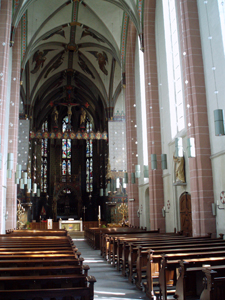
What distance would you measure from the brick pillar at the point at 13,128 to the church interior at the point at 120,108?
0.20 ft

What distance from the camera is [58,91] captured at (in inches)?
1368

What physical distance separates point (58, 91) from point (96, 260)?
26181 mm

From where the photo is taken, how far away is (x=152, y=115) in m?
16.2

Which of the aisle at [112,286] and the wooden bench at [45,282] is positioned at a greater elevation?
the wooden bench at [45,282]

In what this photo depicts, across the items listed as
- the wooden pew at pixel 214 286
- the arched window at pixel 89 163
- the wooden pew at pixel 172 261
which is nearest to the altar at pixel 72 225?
the arched window at pixel 89 163

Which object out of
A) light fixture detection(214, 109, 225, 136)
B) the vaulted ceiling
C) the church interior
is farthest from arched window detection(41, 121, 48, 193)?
light fixture detection(214, 109, 225, 136)

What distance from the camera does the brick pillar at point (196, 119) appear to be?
10492mm

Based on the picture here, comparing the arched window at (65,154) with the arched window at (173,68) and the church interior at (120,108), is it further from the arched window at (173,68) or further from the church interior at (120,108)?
the arched window at (173,68)

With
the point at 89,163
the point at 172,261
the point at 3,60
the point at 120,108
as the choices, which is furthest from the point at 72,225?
the point at 172,261

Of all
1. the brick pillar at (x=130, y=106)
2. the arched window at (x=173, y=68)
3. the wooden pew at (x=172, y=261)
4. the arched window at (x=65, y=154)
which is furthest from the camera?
the arched window at (x=65, y=154)

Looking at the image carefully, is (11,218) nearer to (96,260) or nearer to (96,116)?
(96,260)

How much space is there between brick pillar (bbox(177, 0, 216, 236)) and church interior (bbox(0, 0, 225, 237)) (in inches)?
1.4

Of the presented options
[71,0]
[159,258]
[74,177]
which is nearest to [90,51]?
[71,0]

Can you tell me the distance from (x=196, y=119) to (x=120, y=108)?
62.1ft
